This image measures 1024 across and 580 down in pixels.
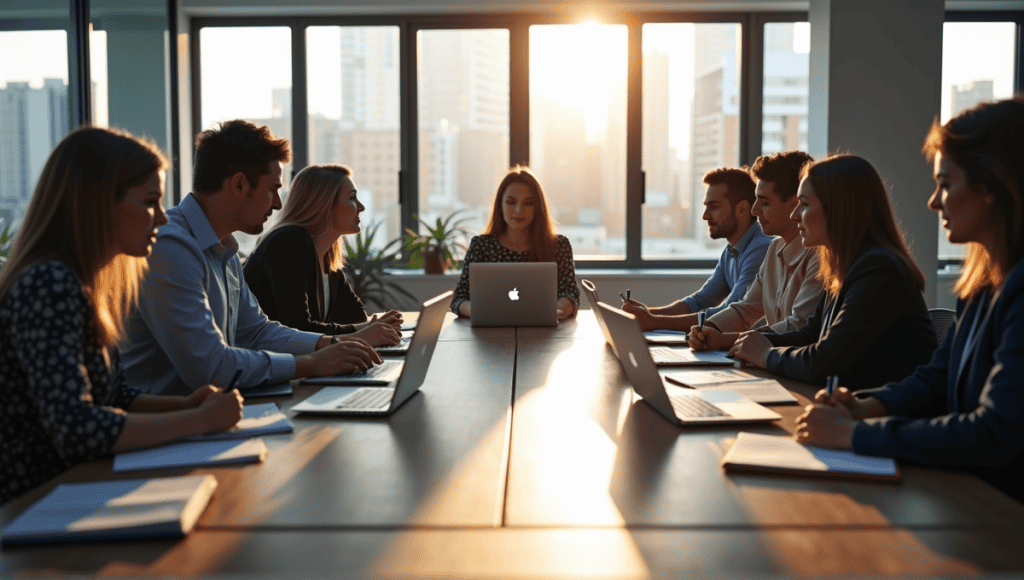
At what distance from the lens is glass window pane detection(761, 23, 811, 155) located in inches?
236

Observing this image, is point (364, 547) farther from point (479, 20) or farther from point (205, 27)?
point (205, 27)

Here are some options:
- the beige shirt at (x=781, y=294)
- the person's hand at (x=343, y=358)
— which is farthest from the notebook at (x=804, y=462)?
the beige shirt at (x=781, y=294)

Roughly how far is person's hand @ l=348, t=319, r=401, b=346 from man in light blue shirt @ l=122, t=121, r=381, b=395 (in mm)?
144

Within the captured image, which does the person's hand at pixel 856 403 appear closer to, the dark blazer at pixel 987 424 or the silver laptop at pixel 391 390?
the dark blazer at pixel 987 424

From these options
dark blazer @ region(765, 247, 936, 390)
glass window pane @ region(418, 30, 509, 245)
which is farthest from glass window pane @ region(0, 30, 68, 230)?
dark blazer @ region(765, 247, 936, 390)

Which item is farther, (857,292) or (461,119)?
(461,119)

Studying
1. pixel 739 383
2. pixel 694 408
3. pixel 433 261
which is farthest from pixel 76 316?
pixel 433 261

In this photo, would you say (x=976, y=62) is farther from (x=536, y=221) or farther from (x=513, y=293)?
(x=513, y=293)

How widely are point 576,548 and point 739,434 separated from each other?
0.59 meters

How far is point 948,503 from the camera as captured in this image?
121 centimetres

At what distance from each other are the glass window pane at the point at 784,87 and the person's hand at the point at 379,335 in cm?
417

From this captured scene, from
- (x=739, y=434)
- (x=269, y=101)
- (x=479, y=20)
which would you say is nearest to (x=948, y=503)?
(x=739, y=434)

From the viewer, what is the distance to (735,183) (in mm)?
3836

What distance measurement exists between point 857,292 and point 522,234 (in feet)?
7.19
